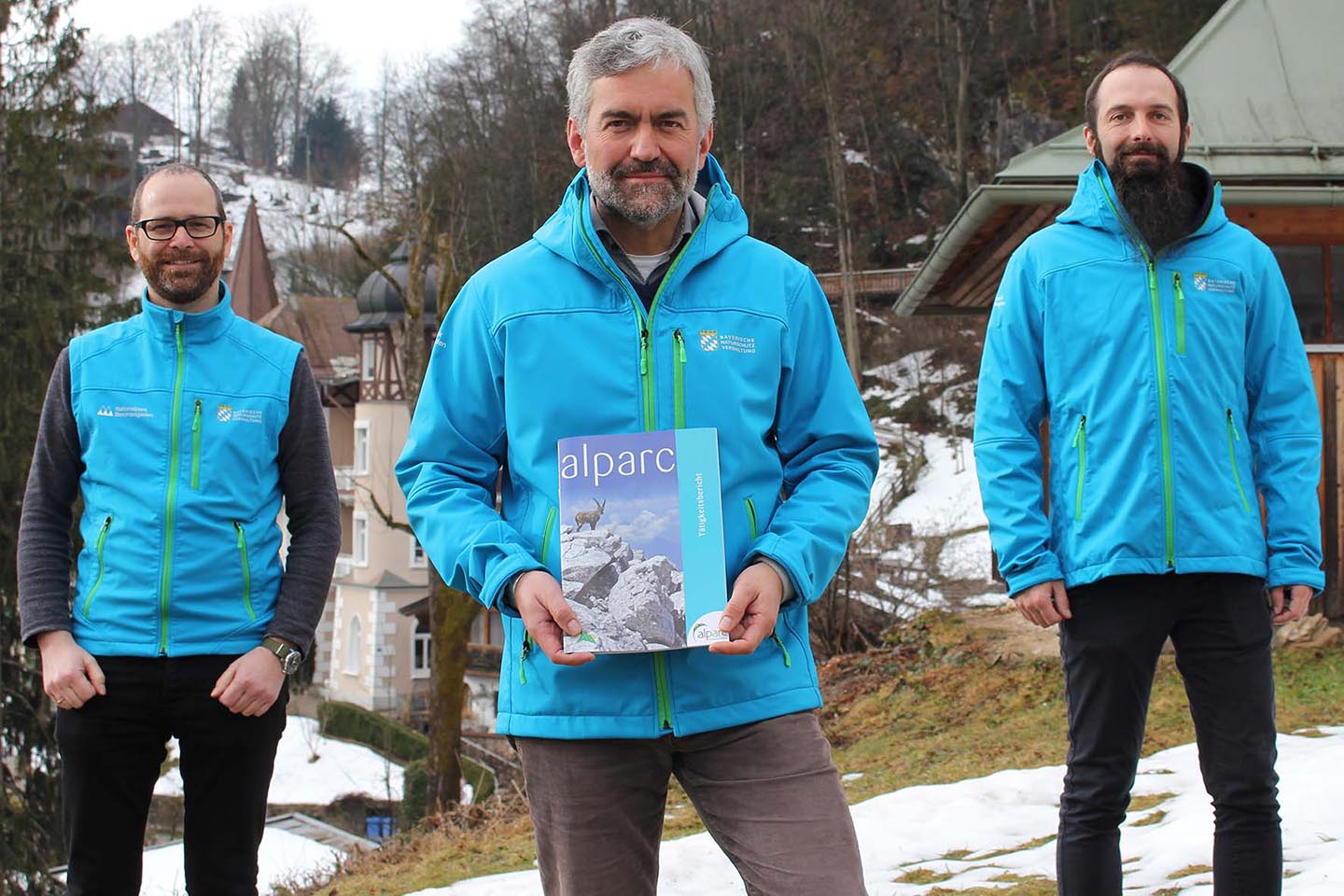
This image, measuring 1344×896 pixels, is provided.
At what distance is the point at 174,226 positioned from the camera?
3.72 meters

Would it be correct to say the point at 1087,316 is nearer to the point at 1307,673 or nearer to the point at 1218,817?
the point at 1218,817

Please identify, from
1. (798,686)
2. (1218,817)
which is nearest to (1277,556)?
(1218,817)

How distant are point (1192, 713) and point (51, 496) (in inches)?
110

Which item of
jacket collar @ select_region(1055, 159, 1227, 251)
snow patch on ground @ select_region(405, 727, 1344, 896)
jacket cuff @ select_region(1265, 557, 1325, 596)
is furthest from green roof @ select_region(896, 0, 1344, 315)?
jacket cuff @ select_region(1265, 557, 1325, 596)

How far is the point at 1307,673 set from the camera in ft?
27.8

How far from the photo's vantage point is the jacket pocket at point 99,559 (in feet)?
11.9

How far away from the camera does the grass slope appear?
293 inches

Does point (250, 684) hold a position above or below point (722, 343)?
below

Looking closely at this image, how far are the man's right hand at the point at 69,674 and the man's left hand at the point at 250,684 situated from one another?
0.88 ft

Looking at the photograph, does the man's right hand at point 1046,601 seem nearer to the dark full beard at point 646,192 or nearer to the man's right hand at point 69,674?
the dark full beard at point 646,192

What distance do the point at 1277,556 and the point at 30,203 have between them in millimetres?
20853

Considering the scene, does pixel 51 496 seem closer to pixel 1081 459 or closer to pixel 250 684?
pixel 250 684

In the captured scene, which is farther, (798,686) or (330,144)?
(330,144)

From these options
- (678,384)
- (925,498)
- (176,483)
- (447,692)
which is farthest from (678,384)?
(925,498)
